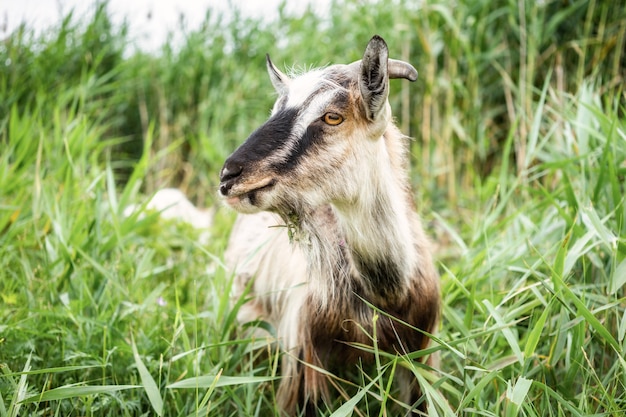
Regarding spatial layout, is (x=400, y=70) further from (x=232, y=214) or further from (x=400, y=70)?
(x=232, y=214)

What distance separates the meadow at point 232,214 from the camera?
2.56m

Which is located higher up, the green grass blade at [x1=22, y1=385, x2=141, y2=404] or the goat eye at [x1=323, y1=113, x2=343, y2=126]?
the goat eye at [x1=323, y1=113, x2=343, y2=126]

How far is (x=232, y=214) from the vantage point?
4.99 meters

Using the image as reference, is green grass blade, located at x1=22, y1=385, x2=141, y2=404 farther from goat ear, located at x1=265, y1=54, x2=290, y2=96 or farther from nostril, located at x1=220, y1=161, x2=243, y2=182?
goat ear, located at x1=265, y1=54, x2=290, y2=96

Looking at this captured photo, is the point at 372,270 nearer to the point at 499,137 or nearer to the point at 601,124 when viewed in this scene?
the point at 601,124

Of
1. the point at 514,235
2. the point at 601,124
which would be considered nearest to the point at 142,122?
the point at 514,235

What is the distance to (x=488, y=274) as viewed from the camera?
3.16m

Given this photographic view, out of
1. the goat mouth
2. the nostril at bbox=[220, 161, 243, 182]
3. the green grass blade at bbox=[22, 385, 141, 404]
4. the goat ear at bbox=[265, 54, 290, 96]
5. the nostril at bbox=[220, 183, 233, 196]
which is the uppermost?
the goat ear at bbox=[265, 54, 290, 96]

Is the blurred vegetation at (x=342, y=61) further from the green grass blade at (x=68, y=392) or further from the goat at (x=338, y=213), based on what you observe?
the green grass blade at (x=68, y=392)

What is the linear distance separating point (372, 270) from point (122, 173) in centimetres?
480

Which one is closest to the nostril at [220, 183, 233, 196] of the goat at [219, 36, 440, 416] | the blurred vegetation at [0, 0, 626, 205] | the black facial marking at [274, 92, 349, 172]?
the goat at [219, 36, 440, 416]

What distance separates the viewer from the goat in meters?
2.30

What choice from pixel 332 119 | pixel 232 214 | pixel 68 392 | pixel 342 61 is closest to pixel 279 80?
pixel 332 119

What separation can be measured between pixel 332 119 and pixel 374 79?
21cm
